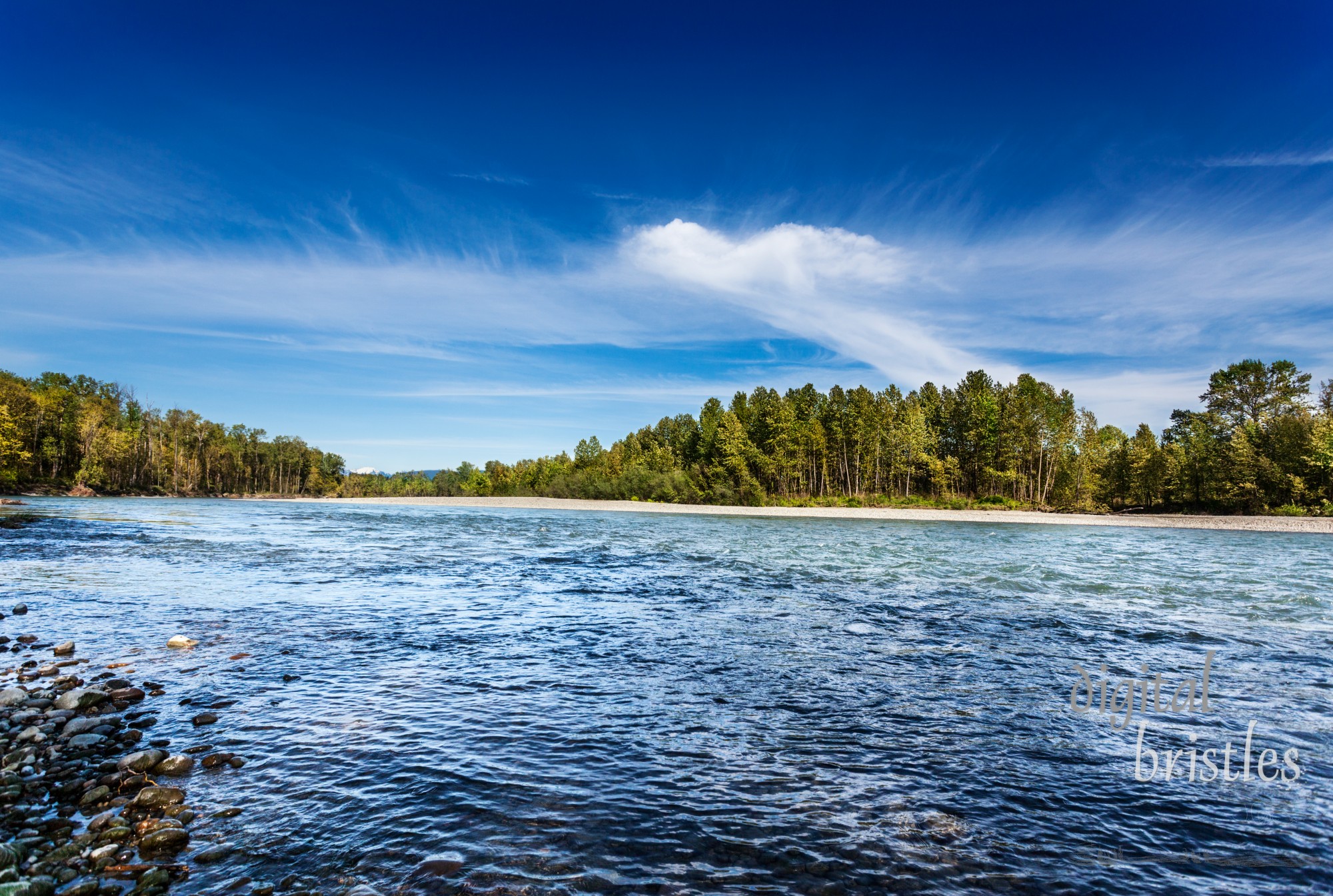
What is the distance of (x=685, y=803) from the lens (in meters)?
5.31

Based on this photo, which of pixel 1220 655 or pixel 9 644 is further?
pixel 1220 655

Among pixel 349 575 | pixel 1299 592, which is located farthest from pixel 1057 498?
pixel 349 575

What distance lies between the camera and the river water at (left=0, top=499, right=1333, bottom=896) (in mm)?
4488

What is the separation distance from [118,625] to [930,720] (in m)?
14.2

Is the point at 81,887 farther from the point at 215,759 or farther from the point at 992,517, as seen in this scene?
the point at 992,517

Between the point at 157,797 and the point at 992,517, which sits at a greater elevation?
the point at 992,517

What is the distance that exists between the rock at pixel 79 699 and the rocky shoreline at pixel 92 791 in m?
0.01

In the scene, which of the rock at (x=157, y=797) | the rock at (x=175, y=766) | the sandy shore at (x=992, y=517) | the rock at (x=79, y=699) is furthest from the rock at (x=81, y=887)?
the sandy shore at (x=992, y=517)

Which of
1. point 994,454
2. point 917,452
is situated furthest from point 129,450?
point 994,454

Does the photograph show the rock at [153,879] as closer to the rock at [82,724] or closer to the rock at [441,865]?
the rock at [441,865]

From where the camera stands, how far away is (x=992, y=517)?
6806 cm

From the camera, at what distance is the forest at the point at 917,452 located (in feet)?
214

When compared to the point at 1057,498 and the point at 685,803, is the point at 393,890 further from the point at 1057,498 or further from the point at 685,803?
the point at 1057,498

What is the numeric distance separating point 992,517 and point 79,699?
247 ft
